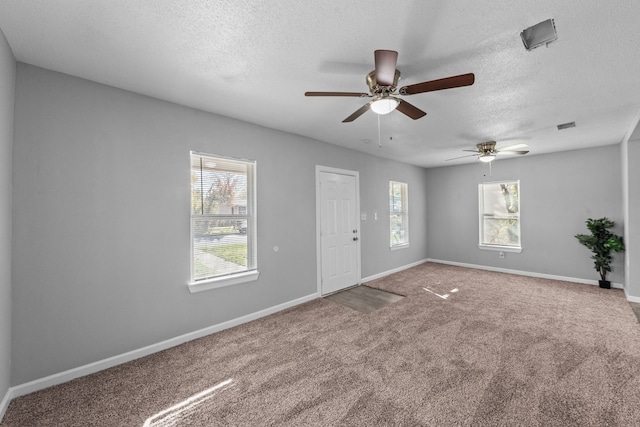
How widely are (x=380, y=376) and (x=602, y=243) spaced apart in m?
4.86

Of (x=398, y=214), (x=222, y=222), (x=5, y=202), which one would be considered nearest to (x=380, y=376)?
(x=222, y=222)

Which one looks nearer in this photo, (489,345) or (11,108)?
(11,108)

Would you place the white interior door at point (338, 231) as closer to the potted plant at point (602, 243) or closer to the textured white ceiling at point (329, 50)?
the textured white ceiling at point (329, 50)

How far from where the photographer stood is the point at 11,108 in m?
1.91

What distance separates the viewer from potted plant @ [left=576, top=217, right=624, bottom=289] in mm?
4276

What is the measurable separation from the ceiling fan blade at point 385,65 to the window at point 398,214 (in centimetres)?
421

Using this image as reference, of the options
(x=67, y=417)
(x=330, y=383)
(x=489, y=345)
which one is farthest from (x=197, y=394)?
(x=489, y=345)

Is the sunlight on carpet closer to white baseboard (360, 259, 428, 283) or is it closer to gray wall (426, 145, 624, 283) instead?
white baseboard (360, 259, 428, 283)

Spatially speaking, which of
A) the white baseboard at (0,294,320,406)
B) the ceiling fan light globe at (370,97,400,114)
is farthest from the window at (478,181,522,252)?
the white baseboard at (0,294,320,406)

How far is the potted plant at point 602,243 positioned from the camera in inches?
168

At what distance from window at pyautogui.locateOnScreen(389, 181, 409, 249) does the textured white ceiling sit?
296 centimetres

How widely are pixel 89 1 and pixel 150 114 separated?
1254 mm

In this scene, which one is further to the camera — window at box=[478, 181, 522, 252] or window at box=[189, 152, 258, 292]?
window at box=[478, 181, 522, 252]

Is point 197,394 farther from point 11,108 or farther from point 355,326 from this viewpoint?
point 11,108
